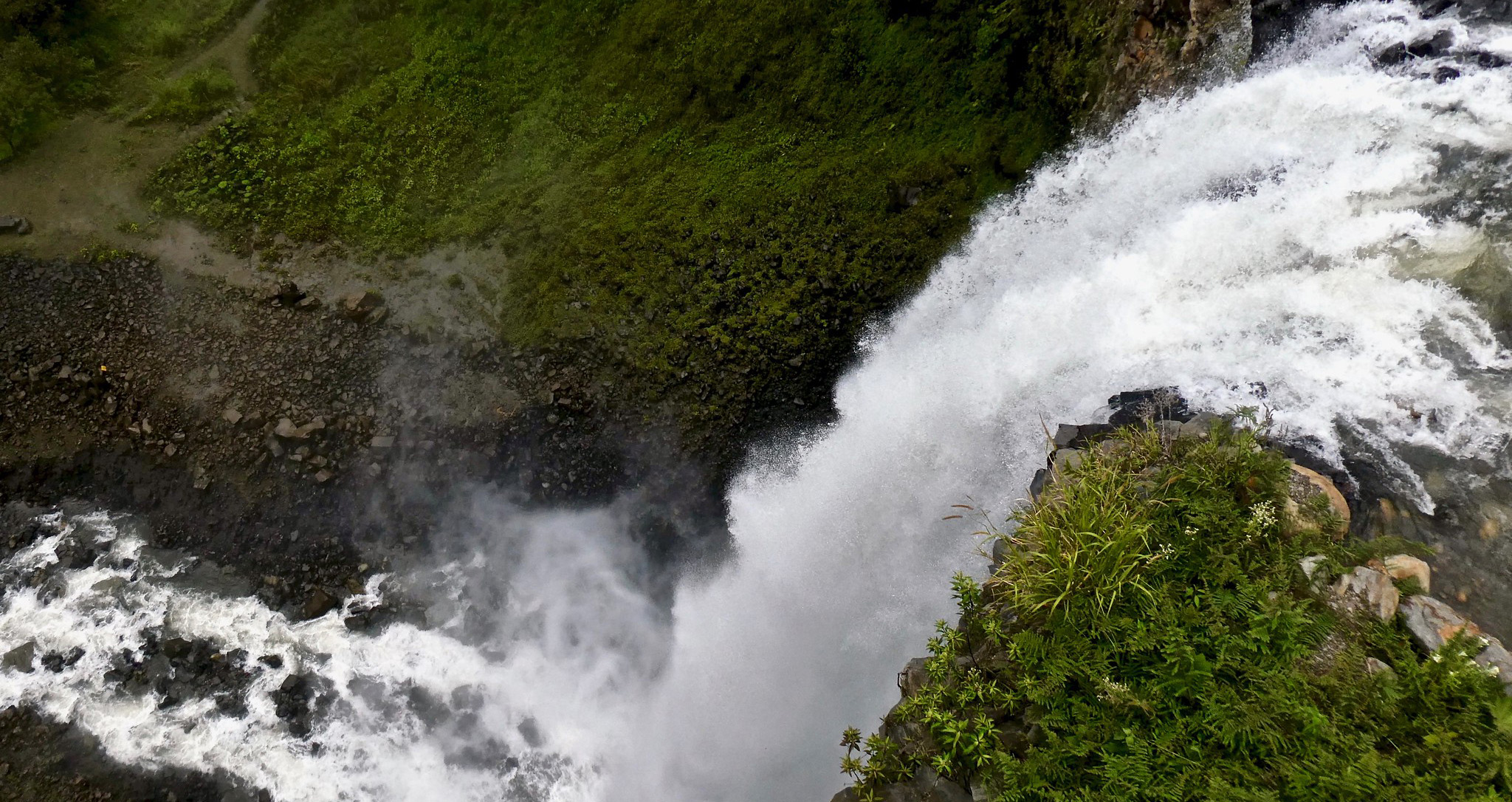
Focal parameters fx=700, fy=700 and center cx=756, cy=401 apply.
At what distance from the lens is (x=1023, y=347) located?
11258 millimetres

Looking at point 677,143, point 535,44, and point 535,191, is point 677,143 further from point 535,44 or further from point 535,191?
point 535,44

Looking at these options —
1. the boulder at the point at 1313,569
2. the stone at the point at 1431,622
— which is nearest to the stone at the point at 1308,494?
the boulder at the point at 1313,569

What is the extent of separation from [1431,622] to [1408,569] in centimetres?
60

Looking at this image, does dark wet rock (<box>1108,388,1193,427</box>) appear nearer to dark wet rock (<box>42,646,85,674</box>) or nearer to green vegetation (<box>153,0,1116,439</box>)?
green vegetation (<box>153,0,1116,439</box>)

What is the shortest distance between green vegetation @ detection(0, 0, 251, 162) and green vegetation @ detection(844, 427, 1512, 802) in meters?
20.9

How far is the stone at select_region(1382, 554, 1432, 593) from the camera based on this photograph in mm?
A: 6965

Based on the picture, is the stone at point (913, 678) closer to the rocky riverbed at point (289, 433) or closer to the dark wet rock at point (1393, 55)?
the rocky riverbed at point (289, 433)

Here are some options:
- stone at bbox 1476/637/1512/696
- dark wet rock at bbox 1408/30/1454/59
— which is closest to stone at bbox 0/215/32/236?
stone at bbox 1476/637/1512/696

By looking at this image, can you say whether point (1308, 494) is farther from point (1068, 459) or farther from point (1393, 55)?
point (1393, 55)

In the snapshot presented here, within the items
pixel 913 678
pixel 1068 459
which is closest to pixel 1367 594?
pixel 1068 459

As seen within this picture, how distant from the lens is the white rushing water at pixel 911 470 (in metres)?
9.05

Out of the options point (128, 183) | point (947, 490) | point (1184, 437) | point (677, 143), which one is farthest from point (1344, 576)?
point (128, 183)

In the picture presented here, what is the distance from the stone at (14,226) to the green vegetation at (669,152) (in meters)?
2.32

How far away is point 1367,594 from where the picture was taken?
6855mm
